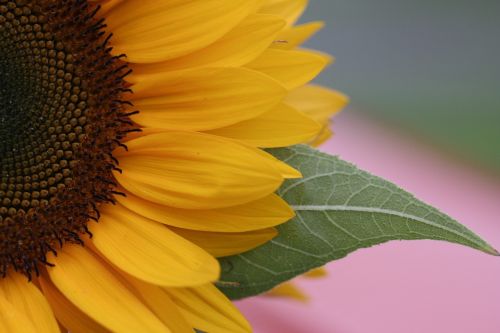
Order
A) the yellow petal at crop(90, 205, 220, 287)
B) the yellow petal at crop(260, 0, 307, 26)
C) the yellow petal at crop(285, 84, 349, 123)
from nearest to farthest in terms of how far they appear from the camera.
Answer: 1. the yellow petal at crop(90, 205, 220, 287)
2. the yellow petal at crop(260, 0, 307, 26)
3. the yellow petal at crop(285, 84, 349, 123)

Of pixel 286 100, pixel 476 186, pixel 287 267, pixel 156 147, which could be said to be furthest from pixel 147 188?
pixel 476 186

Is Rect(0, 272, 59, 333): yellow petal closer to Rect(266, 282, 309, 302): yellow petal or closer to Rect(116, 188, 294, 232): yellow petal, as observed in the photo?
Rect(116, 188, 294, 232): yellow petal

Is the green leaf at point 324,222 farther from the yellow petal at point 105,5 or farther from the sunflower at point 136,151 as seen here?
the yellow petal at point 105,5

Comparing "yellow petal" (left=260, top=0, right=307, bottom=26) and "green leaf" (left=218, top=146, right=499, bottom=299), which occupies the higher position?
"yellow petal" (left=260, top=0, right=307, bottom=26)

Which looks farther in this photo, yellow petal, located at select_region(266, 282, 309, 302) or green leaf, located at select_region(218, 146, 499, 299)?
yellow petal, located at select_region(266, 282, 309, 302)

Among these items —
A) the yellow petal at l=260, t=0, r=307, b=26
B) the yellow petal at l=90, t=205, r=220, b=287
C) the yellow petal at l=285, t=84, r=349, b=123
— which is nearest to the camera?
the yellow petal at l=90, t=205, r=220, b=287

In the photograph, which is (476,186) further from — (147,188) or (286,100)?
(147,188)

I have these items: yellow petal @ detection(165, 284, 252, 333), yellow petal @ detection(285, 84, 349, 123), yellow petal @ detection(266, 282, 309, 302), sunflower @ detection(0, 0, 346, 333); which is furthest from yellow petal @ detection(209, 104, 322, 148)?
yellow petal @ detection(266, 282, 309, 302)

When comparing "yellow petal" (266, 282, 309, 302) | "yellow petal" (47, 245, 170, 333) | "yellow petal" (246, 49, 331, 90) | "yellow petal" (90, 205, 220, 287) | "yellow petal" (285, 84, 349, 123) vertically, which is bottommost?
"yellow petal" (266, 282, 309, 302)

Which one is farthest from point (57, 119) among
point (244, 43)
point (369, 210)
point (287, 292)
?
point (287, 292)
